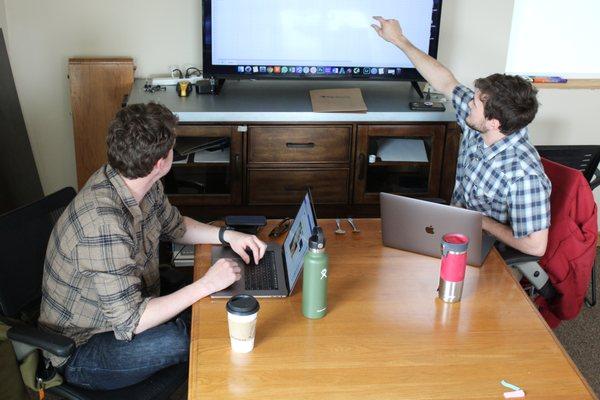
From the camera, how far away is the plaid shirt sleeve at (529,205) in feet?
7.22

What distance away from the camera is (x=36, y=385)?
1.91 m

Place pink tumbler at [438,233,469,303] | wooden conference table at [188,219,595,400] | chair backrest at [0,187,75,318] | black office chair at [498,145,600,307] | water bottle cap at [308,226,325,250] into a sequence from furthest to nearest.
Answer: black office chair at [498,145,600,307]
chair backrest at [0,187,75,318]
pink tumbler at [438,233,469,303]
water bottle cap at [308,226,325,250]
wooden conference table at [188,219,595,400]

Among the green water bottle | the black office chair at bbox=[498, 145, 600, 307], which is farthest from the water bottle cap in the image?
the black office chair at bbox=[498, 145, 600, 307]

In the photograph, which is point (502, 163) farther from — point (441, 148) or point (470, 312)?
point (441, 148)

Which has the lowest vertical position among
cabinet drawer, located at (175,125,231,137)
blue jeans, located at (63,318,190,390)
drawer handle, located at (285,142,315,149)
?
blue jeans, located at (63,318,190,390)

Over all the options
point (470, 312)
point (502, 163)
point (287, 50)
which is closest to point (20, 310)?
point (470, 312)

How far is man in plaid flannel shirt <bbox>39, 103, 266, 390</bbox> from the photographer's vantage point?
5.86 ft

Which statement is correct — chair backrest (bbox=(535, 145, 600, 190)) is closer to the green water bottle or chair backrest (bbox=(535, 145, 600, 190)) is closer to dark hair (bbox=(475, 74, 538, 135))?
dark hair (bbox=(475, 74, 538, 135))

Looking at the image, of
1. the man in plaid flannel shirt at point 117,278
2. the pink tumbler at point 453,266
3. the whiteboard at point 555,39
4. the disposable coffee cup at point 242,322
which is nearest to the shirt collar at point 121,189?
the man in plaid flannel shirt at point 117,278

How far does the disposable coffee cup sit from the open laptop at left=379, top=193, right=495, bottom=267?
65cm

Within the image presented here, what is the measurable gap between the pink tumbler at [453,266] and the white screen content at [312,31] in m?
1.64

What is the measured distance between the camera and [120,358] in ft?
6.18

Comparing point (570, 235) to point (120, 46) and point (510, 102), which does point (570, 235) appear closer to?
point (510, 102)

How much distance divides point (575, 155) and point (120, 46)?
2159 millimetres
